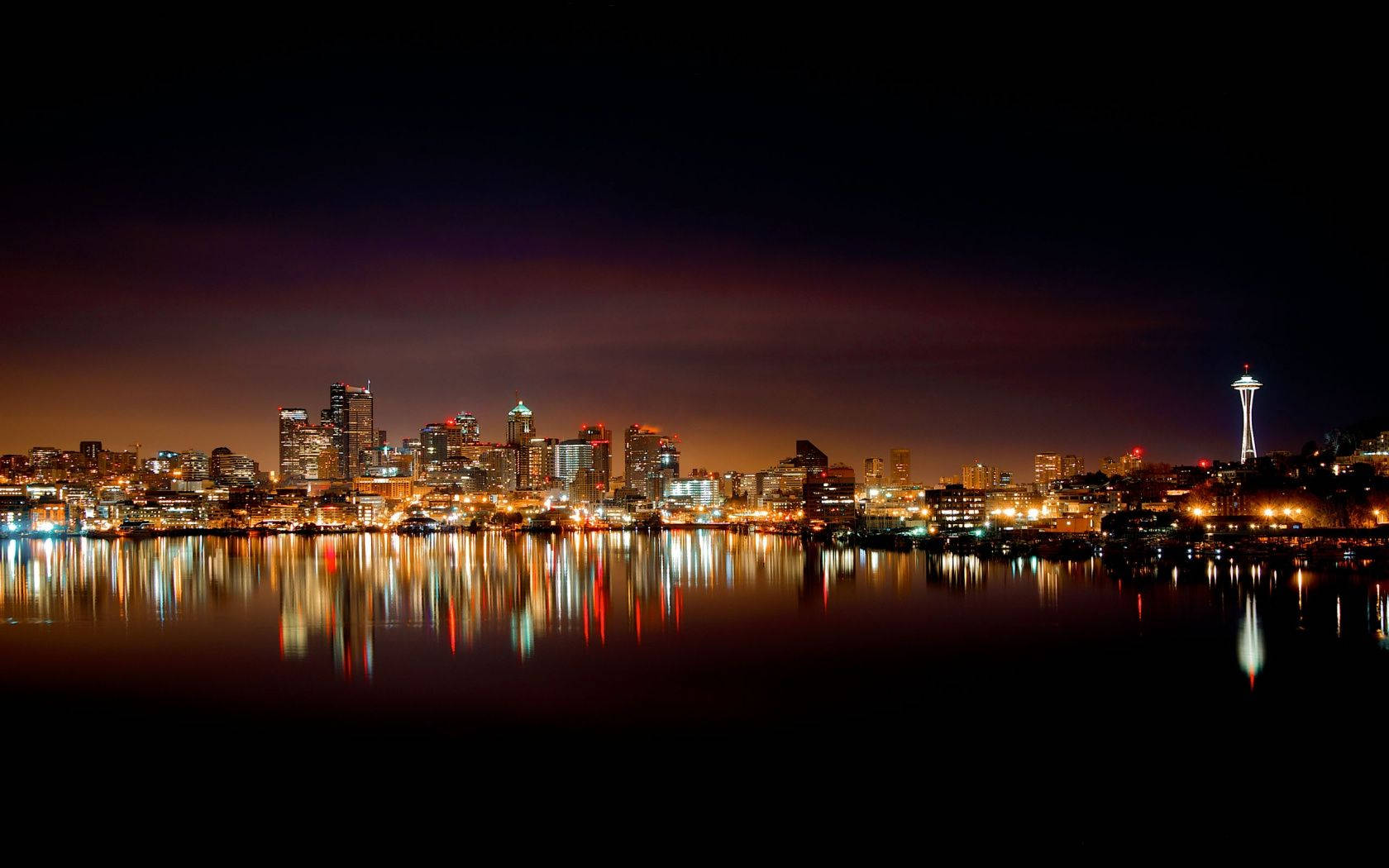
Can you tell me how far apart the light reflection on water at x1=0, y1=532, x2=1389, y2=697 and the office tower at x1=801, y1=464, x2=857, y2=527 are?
93.7 ft

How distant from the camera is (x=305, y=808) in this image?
7.87m

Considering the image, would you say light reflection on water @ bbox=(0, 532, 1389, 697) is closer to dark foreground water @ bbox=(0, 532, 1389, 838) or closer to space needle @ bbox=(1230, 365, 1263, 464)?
dark foreground water @ bbox=(0, 532, 1389, 838)

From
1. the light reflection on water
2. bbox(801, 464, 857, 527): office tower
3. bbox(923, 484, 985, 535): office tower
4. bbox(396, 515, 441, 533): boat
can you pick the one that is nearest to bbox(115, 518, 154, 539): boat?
bbox(396, 515, 441, 533): boat

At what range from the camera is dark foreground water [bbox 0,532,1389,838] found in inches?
351

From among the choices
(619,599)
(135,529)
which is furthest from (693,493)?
(619,599)

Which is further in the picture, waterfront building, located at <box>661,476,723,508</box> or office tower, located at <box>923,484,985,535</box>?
waterfront building, located at <box>661,476,723,508</box>

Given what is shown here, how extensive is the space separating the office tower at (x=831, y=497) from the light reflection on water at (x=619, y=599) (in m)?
28.6

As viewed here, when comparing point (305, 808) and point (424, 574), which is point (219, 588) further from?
point (305, 808)

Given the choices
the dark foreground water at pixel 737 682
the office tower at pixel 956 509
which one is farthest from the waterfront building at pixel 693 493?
the dark foreground water at pixel 737 682

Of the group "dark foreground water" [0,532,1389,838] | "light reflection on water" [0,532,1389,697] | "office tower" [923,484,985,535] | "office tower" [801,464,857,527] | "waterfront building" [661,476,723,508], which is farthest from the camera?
"waterfront building" [661,476,723,508]

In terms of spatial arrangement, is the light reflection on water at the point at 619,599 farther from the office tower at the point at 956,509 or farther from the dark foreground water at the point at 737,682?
the office tower at the point at 956,509

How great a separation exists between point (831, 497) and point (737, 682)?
54.5 metres

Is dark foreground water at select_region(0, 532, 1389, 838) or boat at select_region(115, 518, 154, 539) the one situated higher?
dark foreground water at select_region(0, 532, 1389, 838)

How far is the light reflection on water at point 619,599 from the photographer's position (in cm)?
1586
